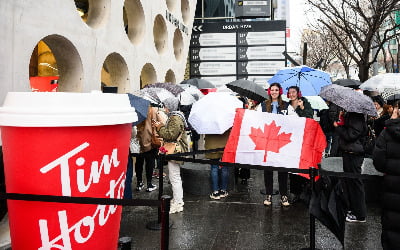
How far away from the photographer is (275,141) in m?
5.20

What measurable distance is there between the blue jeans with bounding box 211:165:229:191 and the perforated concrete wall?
2961 mm

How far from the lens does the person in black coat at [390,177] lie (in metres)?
3.50

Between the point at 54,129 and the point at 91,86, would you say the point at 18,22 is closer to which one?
the point at 91,86

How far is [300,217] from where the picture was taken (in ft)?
18.6

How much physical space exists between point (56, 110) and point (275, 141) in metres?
3.65

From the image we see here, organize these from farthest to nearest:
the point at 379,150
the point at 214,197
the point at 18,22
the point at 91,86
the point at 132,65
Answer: the point at 132,65 → the point at 91,86 → the point at 214,197 → the point at 18,22 → the point at 379,150

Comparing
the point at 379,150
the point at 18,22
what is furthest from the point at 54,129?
the point at 18,22

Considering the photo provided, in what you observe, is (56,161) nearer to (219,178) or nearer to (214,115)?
(214,115)

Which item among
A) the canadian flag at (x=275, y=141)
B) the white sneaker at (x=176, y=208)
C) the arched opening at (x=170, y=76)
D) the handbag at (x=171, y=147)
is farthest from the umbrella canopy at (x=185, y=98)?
the arched opening at (x=170, y=76)

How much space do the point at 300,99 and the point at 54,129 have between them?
562 centimetres

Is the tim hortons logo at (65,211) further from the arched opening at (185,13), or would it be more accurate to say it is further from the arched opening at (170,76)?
the arched opening at (185,13)

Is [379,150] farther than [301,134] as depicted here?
No

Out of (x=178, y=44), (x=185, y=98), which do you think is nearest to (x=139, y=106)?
(x=185, y=98)

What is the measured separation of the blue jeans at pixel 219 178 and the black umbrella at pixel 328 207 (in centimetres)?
266
